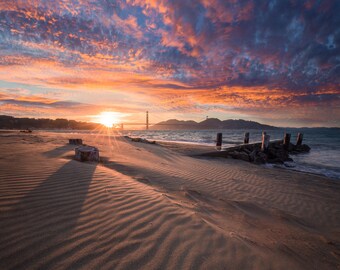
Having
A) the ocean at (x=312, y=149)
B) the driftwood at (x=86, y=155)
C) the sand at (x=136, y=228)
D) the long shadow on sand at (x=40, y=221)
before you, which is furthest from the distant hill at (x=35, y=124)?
the long shadow on sand at (x=40, y=221)

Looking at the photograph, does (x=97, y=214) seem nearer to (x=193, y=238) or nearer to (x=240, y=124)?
(x=193, y=238)

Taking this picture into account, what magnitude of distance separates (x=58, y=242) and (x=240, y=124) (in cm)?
17808

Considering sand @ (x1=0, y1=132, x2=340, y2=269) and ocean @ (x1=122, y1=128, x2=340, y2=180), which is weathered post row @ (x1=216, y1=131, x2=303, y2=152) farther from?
sand @ (x1=0, y1=132, x2=340, y2=269)

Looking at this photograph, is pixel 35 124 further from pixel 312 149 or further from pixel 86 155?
pixel 312 149

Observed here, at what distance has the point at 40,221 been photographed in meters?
2.31

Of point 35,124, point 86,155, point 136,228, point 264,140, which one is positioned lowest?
point 35,124

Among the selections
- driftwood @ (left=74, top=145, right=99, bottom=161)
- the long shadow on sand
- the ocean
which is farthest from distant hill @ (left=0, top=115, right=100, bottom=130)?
the long shadow on sand

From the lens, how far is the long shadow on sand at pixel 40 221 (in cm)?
180

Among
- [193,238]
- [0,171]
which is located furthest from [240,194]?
[0,171]

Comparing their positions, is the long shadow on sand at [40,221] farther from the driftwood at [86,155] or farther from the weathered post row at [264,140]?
the weathered post row at [264,140]

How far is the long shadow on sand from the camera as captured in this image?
1.80m

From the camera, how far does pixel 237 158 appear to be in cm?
1352

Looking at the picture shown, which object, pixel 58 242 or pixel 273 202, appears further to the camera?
pixel 273 202

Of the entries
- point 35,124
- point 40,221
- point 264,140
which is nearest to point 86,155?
point 40,221
